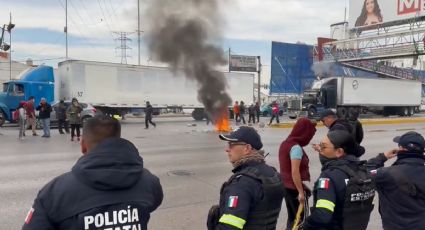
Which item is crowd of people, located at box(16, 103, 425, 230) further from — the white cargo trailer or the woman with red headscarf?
the white cargo trailer

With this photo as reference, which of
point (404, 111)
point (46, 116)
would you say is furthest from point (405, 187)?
point (404, 111)

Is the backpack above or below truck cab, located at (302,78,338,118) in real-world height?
below

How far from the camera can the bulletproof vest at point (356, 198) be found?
9.54 feet

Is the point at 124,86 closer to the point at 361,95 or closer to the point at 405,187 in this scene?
the point at 361,95

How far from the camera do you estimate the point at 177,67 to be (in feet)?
70.5

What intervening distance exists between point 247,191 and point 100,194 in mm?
961

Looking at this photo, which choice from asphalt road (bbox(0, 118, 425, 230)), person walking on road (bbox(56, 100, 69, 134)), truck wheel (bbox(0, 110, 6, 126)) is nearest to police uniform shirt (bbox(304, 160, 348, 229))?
asphalt road (bbox(0, 118, 425, 230))

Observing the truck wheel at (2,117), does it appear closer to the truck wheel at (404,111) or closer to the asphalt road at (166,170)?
the asphalt road at (166,170)

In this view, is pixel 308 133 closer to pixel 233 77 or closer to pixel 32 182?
pixel 32 182

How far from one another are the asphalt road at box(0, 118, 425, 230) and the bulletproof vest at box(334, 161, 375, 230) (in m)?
2.37

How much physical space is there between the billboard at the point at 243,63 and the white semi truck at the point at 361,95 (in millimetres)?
18240

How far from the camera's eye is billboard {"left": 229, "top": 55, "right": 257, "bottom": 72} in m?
51.8

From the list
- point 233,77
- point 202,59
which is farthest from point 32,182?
point 233,77

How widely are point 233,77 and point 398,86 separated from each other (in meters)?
16.3
